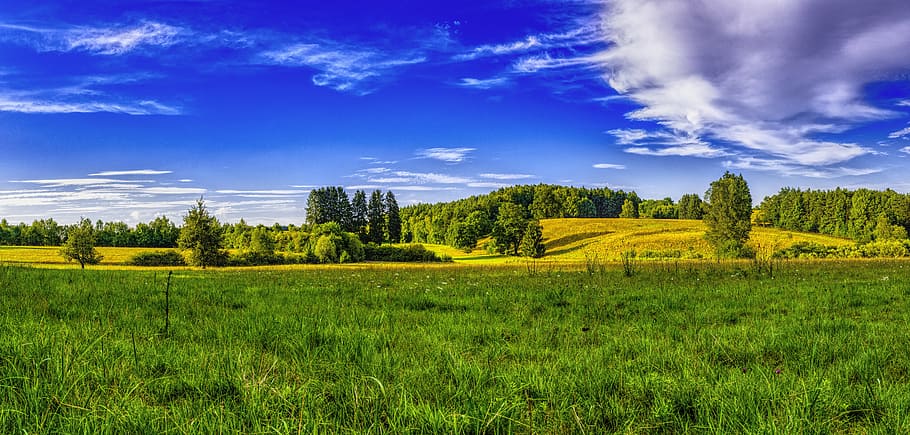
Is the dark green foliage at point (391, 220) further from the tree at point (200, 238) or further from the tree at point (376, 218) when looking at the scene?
the tree at point (200, 238)

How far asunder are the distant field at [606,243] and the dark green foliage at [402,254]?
7.46 m

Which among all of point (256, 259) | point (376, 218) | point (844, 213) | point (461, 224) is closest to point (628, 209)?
point (844, 213)

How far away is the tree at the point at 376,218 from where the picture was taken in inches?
5148

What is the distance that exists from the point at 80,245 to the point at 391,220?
74541 millimetres

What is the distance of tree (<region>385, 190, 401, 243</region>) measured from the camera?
13512cm

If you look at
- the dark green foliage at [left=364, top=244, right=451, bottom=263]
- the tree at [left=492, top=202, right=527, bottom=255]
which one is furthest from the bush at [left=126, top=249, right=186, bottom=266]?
the tree at [left=492, top=202, right=527, bottom=255]

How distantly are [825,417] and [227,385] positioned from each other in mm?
4413

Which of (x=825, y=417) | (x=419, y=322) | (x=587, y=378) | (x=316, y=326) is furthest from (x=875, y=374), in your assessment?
(x=316, y=326)

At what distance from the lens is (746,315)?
8891 millimetres

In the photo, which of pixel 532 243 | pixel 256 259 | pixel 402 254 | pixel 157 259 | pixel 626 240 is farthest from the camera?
pixel 402 254

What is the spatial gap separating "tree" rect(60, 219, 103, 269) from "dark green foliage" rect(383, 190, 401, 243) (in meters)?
71.0

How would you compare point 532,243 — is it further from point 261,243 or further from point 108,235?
point 108,235

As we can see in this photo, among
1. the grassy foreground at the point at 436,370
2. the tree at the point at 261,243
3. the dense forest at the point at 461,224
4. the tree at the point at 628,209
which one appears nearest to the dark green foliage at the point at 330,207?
the dense forest at the point at 461,224

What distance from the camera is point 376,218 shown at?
134 meters
